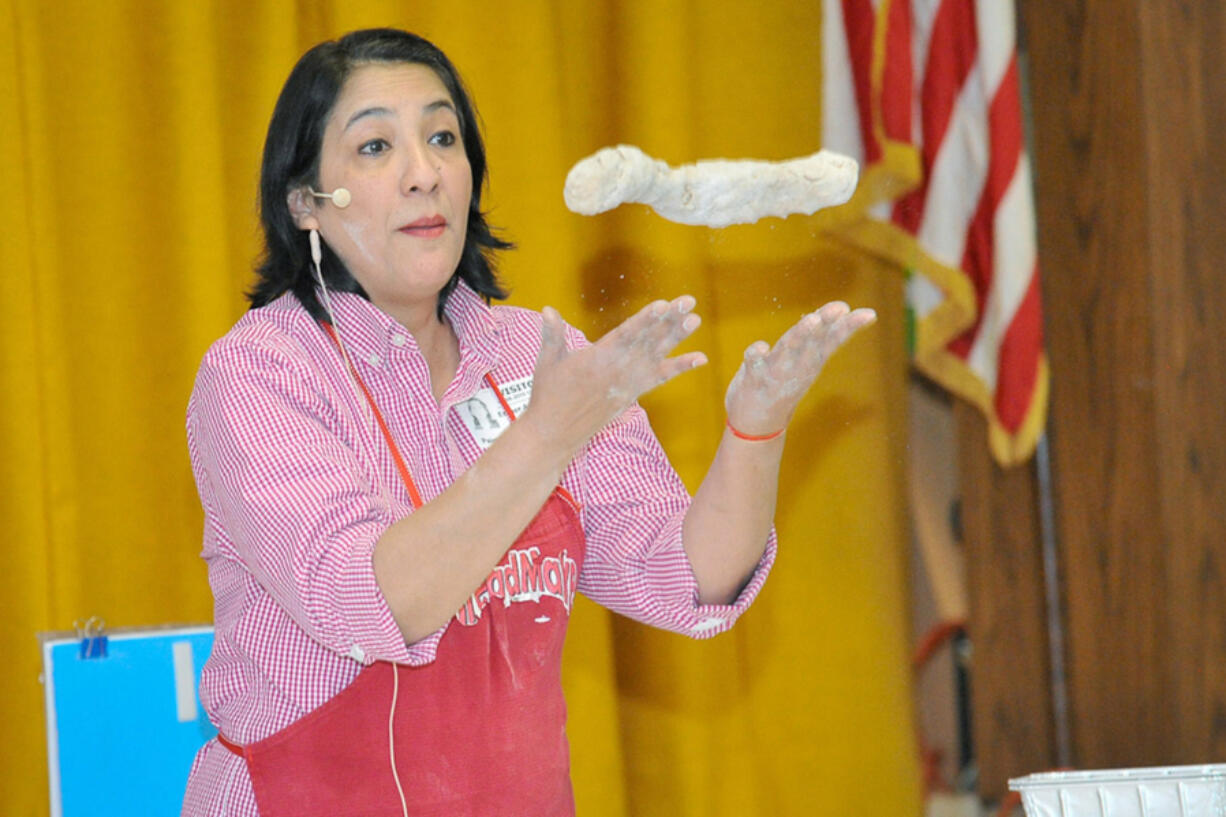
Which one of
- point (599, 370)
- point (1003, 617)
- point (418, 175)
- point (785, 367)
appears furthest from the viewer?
point (1003, 617)

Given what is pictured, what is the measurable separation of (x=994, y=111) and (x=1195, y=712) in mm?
1146

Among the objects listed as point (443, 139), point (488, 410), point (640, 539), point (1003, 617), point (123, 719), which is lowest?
point (1003, 617)

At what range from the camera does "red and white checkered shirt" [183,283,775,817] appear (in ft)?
3.26

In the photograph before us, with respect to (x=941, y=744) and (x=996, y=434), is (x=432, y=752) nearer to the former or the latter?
(x=996, y=434)

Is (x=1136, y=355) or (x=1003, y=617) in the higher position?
(x=1136, y=355)

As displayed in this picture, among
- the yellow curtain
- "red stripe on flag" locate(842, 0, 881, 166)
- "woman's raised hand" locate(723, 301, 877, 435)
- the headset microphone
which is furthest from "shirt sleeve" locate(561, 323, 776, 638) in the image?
"red stripe on flag" locate(842, 0, 881, 166)

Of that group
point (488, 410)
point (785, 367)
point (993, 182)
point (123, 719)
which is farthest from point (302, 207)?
point (993, 182)

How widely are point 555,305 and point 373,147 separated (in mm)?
1096

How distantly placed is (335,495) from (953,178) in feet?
5.48

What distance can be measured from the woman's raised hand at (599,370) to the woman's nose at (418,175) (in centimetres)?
30

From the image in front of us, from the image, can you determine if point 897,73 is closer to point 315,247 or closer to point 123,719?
point 315,247

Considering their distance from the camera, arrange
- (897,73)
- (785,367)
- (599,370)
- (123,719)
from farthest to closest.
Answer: (897,73) < (123,719) < (785,367) < (599,370)

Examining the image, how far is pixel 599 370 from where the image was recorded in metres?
0.94

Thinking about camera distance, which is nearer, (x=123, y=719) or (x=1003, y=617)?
(x=123, y=719)
